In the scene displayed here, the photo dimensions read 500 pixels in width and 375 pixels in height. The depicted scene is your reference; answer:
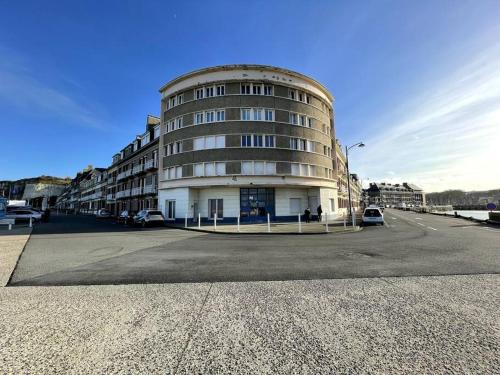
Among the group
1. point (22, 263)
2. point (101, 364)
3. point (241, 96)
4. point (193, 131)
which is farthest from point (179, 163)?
point (101, 364)

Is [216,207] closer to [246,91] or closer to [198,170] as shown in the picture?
[198,170]

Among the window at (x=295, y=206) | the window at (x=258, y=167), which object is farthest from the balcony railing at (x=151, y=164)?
the window at (x=295, y=206)

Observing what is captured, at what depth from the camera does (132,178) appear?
4609 centimetres

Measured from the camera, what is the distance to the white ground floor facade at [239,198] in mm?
27281

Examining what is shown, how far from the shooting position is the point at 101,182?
6844 cm

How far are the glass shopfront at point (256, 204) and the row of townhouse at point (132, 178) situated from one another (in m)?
15.3

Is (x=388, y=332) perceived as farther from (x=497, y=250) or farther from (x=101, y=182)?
(x=101, y=182)

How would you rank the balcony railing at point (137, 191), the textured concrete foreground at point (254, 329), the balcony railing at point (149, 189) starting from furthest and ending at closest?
the balcony railing at point (137, 191)
the balcony railing at point (149, 189)
the textured concrete foreground at point (254, 329)

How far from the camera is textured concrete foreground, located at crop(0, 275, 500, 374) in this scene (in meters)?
2.59

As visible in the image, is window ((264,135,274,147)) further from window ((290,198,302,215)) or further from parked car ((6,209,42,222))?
parked car ((6,209,42,222))

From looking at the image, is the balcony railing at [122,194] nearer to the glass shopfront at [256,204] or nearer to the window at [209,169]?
the window at [209,169]

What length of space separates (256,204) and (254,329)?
979 inches

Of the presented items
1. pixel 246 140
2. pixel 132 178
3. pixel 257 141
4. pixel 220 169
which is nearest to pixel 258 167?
pixel 257 141

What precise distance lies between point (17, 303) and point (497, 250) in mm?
13963
